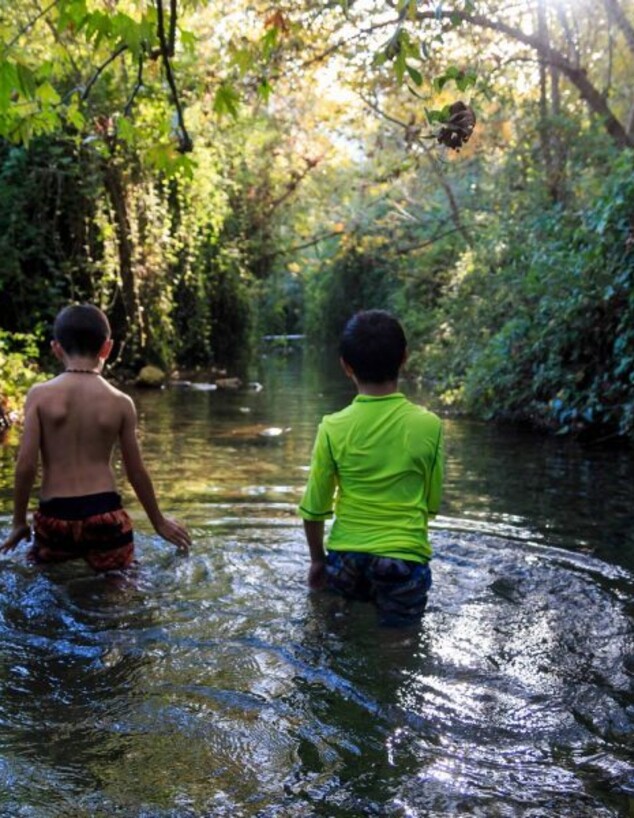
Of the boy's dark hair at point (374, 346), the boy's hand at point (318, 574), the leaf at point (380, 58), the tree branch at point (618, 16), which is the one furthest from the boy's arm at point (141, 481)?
the tree branch at point (618, 16)

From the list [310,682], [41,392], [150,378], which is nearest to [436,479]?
[310,682]

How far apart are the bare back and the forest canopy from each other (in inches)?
46.4

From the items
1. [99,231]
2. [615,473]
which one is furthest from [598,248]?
[99,231]

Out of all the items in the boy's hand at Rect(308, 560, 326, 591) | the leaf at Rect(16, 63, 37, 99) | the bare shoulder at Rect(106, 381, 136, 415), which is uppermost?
the leaf at Rect(16, 63, 37, 99)

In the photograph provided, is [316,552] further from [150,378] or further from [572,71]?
[150,378]

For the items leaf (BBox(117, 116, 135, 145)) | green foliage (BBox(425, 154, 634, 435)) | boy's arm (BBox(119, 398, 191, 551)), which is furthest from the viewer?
green foliage (BBox(425, 154, 634, 435))

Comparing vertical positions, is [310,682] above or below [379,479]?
below

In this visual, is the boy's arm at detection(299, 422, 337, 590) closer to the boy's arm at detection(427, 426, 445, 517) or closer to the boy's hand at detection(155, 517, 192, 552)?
the boy's arm at detection(427, 426, 445, 517)

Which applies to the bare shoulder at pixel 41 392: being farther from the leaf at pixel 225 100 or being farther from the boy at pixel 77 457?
the leaf at pixel 225 100

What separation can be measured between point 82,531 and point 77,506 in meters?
0.13

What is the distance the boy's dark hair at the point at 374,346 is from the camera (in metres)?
3.49

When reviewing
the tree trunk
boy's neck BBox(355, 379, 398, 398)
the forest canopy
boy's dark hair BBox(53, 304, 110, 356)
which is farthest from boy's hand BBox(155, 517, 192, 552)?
the tree trunk

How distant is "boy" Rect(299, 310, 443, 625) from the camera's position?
354cm

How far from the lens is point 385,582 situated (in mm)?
3570
